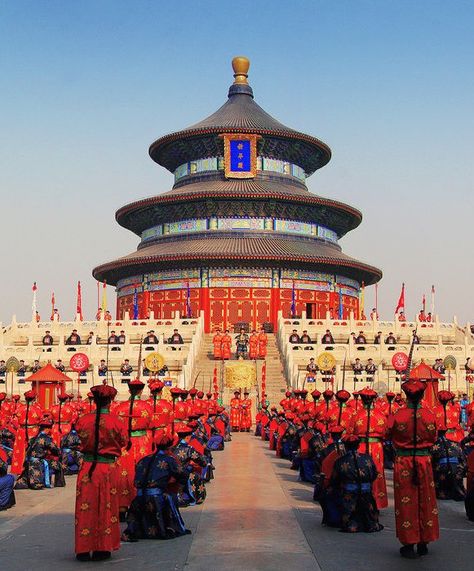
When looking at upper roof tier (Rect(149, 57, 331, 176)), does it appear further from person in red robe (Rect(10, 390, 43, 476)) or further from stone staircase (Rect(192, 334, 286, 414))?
person in red robe (Rect(10, 390, 43, 476))

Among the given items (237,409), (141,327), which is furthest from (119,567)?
(141,327)

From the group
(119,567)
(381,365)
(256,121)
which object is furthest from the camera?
(256,121)

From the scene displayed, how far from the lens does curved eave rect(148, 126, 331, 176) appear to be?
184ft

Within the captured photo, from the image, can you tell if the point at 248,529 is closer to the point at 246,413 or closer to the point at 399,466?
the point at 399,466

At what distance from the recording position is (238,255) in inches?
1970

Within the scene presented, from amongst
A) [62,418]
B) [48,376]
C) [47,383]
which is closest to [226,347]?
[47,383]

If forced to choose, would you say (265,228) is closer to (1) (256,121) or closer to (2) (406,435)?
(1) (256,121)

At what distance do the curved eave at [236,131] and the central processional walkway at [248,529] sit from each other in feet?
129

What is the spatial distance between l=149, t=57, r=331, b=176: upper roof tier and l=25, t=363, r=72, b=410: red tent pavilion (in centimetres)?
3072

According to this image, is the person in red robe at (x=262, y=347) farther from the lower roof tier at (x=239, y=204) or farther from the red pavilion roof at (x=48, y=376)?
the lower roof tier at (x=239, y=204)

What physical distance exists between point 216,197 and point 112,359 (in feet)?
59.8

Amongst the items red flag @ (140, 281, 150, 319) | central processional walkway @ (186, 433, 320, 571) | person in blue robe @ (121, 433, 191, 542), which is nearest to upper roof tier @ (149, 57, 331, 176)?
red flag @ (140, 281, 150, 319)

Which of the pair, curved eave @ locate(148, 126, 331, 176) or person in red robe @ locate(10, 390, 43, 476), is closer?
person in red robe @ locate(10, 390, 43, 476)

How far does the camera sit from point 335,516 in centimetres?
1188
